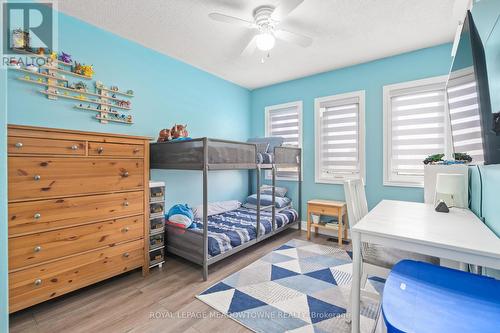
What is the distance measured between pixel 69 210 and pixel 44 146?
1.66 feet

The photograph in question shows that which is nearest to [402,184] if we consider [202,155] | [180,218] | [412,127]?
[412,127]

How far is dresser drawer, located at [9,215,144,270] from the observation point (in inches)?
59.2

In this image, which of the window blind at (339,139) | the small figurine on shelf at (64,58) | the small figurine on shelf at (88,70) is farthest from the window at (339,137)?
the small figurine on shelf at (64,58)

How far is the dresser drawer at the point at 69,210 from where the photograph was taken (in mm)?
1507

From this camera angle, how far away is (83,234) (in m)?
1.80

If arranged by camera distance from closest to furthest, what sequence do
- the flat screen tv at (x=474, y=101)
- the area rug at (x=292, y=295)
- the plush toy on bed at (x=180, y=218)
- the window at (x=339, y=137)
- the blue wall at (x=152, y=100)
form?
the flat screen tv at (x=474, y=101) < the area rug at (x=292, y=295) < the blue wall at (x=152, y=100) < the plush toy on bed at (x=180, y=218) < the window at (x=339, y=137)

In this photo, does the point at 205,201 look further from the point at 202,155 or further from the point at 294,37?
the point at 294,37

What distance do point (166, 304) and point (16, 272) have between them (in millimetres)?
1004

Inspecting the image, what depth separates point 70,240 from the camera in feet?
5.69

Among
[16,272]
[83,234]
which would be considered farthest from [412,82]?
[16,272]

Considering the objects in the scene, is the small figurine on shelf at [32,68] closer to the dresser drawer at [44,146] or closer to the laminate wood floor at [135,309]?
the dresser drawer at [44,146]

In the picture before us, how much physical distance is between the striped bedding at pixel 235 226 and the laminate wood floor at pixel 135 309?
291 mm

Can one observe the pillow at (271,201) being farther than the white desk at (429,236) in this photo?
Yes

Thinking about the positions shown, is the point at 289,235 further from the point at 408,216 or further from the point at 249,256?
the point at 408,216
